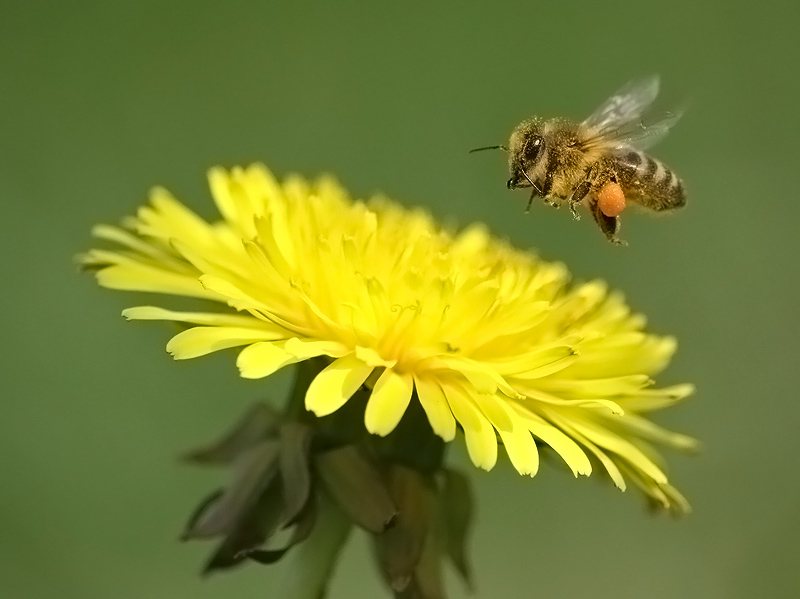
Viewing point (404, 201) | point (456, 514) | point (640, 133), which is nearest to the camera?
point (456, 514)

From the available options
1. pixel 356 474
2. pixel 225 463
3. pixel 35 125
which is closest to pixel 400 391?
pixel 356 474

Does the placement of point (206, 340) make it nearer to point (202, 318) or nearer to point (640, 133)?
point (202, 318)

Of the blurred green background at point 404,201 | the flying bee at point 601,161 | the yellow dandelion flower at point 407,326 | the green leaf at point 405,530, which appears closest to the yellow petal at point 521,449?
the yellow dandelion flower at point 407,326

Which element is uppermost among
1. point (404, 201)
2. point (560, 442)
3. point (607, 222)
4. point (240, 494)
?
point (404, 201)

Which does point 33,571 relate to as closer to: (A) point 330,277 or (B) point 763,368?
(A) point 330,277

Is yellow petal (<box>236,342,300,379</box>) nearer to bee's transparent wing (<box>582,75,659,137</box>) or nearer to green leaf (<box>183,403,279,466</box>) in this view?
green leaf (<box>183,403,279,466</box>)

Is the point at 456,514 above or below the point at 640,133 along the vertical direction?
below

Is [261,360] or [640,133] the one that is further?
[640,133]

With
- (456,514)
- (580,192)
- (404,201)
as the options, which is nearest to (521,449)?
(456,514)
